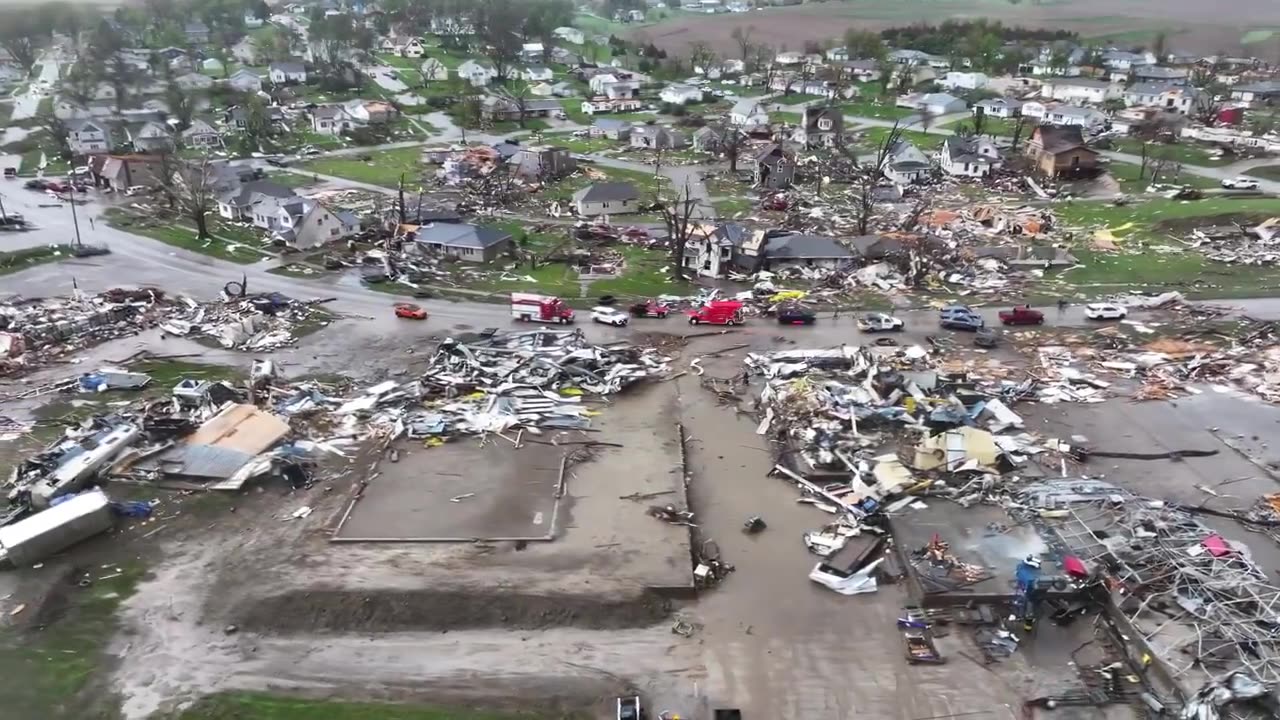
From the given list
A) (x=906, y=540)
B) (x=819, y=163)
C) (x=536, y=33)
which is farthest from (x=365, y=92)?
(x=906, y=540)

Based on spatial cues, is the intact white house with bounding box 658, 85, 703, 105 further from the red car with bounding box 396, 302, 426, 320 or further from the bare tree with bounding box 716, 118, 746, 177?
the red car with bounding box 396, 302, 426, 320

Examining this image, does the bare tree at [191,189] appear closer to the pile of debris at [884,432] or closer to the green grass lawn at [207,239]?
the green grass lawn at [207,239]

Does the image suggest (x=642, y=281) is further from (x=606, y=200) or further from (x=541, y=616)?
(x=541, y=616)

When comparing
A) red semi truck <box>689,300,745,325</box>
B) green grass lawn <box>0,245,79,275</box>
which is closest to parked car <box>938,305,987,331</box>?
red semi truck <box>689,300,745,325</box>

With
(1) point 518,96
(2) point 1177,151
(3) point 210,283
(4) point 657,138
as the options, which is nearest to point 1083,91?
(2) point 1177,151

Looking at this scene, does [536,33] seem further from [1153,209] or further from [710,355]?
[710,355]
